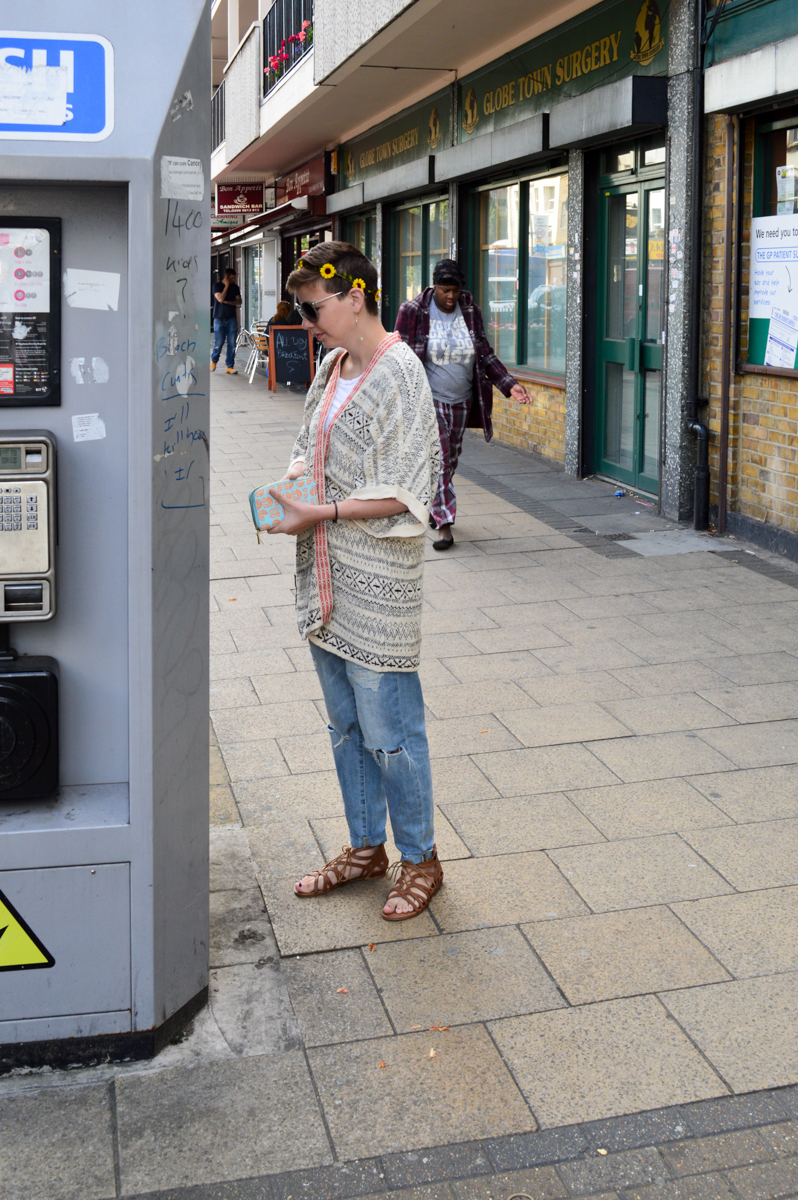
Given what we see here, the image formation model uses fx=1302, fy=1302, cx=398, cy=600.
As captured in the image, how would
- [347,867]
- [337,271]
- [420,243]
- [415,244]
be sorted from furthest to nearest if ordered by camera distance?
[415,244], [420,243], [347,867], [337,271]

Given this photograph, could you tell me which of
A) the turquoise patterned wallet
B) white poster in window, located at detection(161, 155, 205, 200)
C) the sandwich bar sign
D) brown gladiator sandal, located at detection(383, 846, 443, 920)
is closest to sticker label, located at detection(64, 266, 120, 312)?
white poster in window, located at detection(161, 155, 205, 200)

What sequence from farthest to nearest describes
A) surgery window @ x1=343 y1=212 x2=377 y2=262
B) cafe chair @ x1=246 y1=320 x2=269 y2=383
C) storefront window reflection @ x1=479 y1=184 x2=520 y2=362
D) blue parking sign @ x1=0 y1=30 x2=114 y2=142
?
cafe chair @ x1=246 y1=320 x2=269 y2=383 < surgery window @ x1=343 y1=212 x2=377 y2=262 < storefront window reflection @ x1=479 y1=184 x2=520 y2=362 < blue parking sign @ x1=0 y1=30 x2=114 y2=142

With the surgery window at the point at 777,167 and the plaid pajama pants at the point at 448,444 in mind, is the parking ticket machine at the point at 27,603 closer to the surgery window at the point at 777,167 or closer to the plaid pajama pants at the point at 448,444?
the plaid pajama pants at the point at 448,444

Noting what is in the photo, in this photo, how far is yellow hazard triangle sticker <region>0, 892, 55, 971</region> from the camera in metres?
2.93

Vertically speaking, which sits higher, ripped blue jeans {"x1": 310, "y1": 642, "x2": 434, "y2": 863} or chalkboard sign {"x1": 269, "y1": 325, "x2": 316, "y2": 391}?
chalkboard sign {"x1": 269, "y1": 325, "x2": 316, "y2": 391}

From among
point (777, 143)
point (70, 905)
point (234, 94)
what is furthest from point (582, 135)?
point (234, 94)

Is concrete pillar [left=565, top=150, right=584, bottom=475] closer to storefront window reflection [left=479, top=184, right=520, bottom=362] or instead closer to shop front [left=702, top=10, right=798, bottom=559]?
storefront window reflection [left=479, top=184, right=520, bottom=362]

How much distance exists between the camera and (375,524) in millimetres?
3484

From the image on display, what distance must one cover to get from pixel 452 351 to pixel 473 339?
6.5 inches

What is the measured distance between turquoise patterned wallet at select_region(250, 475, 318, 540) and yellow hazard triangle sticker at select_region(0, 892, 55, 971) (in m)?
1.11

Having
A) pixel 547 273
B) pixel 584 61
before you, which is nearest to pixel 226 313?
pixel 547 273

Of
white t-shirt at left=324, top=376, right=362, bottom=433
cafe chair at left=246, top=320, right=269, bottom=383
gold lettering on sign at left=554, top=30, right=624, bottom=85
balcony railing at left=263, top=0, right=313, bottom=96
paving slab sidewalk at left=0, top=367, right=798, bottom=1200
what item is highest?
balcony railing at left=263, top=0, right=313, bottom=96

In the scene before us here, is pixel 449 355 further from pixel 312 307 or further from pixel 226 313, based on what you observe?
pixel 226 313

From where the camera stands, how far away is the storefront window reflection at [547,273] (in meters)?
11.9
